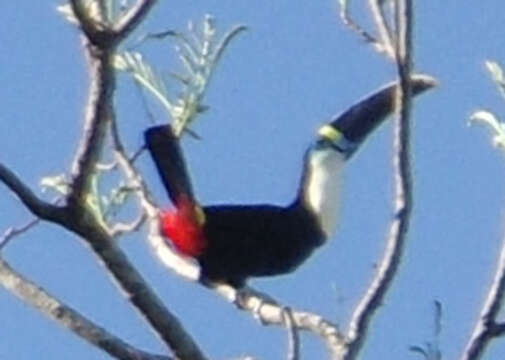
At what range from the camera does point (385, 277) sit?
4.57 feet

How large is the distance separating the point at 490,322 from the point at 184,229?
2.64ft

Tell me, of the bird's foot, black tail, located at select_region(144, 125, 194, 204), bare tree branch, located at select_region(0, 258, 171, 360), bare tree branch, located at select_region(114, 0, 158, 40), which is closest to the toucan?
black tail, located at select_region(144, 125, 194, 204)

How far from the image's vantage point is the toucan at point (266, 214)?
6.19 ft

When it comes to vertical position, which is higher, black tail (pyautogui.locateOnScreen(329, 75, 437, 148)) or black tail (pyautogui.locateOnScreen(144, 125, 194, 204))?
black tail (pyautogui.locateOnScreen(144, 125, 194, 204))

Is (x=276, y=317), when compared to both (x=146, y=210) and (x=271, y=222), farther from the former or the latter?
(x=271, y=222)

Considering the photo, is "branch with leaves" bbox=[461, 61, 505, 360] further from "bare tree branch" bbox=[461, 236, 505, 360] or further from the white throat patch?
the white throat patch

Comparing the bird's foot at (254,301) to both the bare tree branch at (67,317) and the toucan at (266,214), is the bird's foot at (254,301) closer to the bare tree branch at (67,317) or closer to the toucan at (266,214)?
the toucan at (266,214)

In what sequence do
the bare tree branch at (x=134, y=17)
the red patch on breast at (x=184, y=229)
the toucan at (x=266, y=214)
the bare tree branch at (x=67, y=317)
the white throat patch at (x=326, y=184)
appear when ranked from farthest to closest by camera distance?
the white throat patch at (x=326, y=184)
the red patch on breast at (x=184, y=229)
the toucan at (x=266, y=214)
the bare tree branch at (x=67, y=317)
the bare tree branch at (x=134, y=17)

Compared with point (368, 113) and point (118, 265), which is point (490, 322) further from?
point (368, 113)

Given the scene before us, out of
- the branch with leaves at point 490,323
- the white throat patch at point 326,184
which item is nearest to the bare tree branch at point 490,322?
the branch with leaves at point 490,323

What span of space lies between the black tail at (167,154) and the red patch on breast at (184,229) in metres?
0.09

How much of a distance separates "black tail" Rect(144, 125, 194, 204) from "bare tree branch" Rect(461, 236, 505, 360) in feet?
1.81

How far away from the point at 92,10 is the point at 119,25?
0.05 m

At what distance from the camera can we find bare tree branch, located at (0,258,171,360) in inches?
56.5
